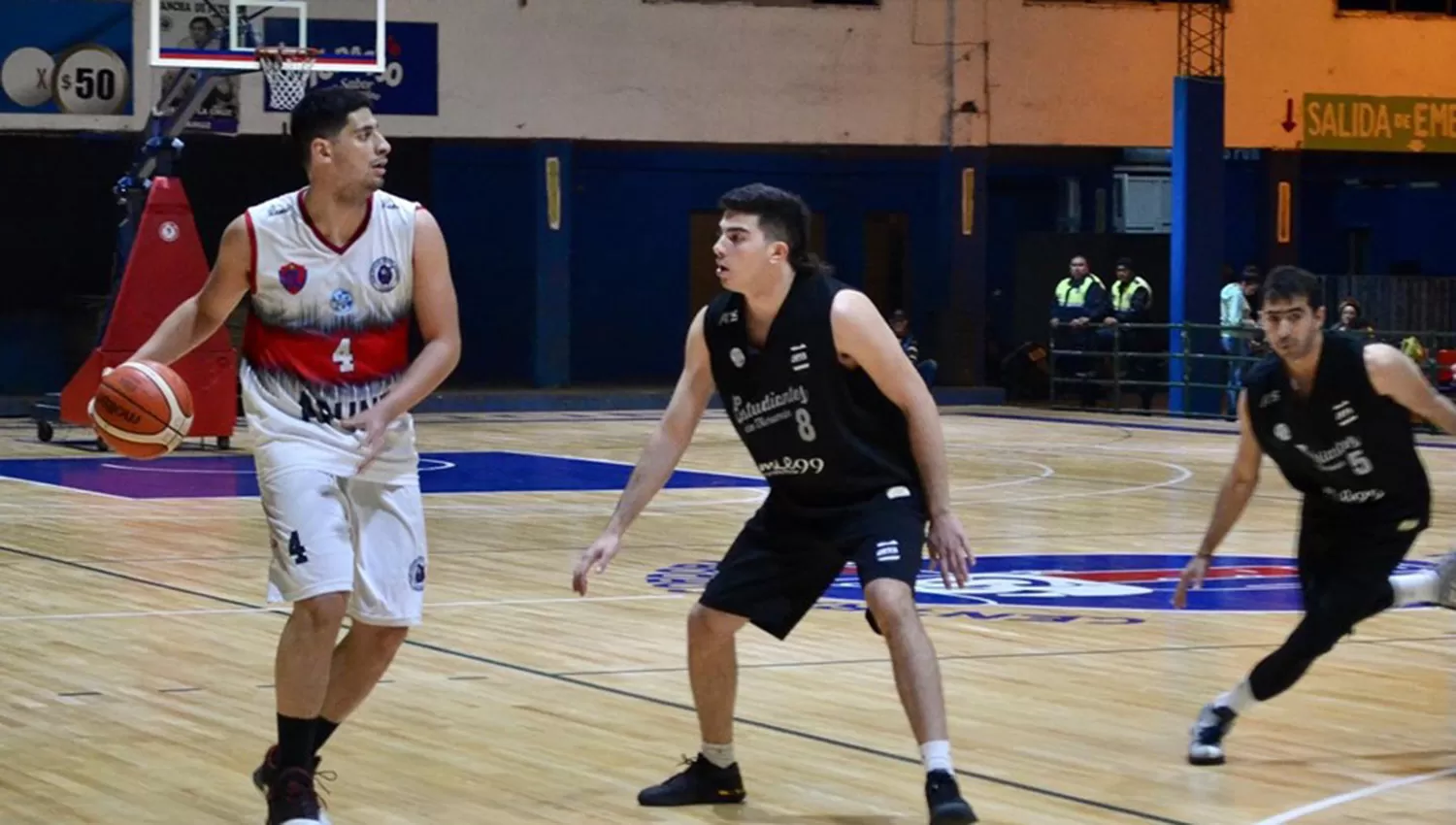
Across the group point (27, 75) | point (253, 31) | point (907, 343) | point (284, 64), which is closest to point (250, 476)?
point (284, 64)

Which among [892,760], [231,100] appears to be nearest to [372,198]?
[892,760]

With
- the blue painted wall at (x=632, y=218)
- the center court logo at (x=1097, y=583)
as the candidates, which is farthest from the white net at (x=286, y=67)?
the center court logo at (x=1097, y=583)

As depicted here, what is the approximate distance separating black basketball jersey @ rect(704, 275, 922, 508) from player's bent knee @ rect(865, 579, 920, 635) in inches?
11.6

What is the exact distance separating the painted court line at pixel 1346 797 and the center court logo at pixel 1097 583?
3.85m

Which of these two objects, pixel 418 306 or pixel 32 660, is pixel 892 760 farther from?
pixel 32 660

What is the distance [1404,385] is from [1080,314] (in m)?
20.2

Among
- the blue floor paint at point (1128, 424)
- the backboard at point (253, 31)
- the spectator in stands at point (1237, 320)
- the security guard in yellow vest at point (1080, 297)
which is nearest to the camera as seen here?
the backboard at point (253, 31)

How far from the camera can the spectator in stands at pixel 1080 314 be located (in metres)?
27.0

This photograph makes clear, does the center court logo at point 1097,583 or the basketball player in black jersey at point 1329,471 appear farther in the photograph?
the center court logo at point 1097,583

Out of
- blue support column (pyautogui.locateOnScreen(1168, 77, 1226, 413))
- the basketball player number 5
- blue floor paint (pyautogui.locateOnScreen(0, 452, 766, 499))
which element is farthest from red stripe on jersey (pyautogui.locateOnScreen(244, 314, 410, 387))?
blue support column (pyautogui.locateOnScreen(1168, 77, 1226, 413))

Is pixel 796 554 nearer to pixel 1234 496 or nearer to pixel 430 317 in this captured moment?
pixel 430 317

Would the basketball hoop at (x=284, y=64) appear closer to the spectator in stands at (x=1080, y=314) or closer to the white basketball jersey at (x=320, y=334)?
the spectator in stands at (x=1080, y=314)

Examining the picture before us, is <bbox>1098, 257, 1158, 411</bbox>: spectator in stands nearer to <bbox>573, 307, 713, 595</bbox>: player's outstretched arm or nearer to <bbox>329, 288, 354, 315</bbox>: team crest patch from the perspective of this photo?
<bbox>573, 307, 713, 595</bbox>: player's outstretched arm

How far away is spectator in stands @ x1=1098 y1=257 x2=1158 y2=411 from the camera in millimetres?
26844
